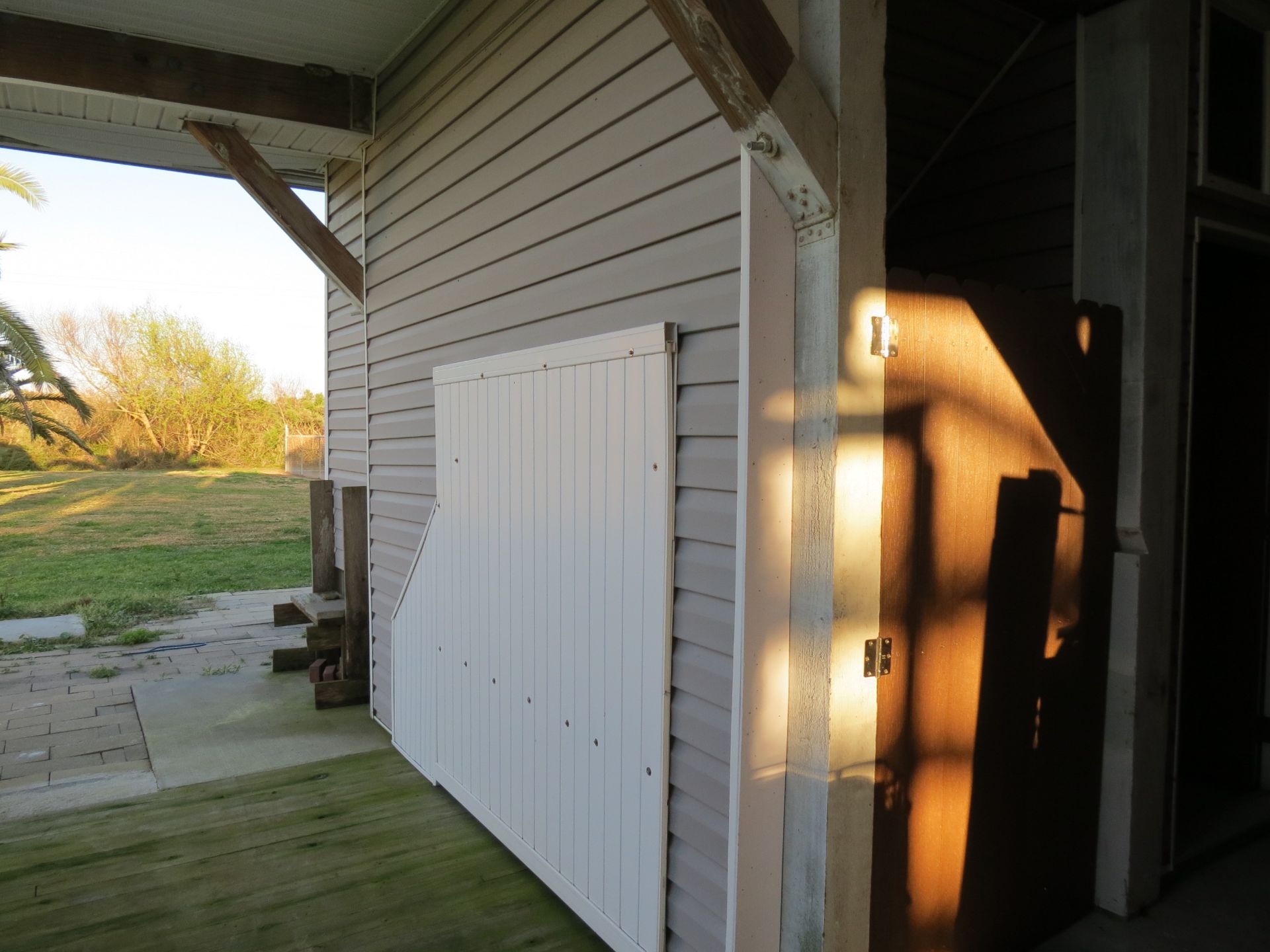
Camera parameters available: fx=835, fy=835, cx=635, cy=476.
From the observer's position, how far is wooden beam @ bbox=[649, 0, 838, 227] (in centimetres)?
164

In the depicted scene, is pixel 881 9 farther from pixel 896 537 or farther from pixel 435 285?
pixel 435 285

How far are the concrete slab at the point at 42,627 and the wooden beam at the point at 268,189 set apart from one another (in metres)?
4.41

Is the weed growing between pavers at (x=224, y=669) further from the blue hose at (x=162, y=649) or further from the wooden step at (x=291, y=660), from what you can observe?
the blue hose at (x=162, y=649)

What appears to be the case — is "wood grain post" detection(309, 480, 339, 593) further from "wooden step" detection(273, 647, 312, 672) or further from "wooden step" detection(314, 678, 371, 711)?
"wooden step" detection(314, 678, 371, 711)

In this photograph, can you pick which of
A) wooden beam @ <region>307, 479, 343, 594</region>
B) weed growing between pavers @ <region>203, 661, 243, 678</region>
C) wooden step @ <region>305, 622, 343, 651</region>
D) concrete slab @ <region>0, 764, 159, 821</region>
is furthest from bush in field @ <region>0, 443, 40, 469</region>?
concrete slab @ <region>0, 764, 159, 821</region>

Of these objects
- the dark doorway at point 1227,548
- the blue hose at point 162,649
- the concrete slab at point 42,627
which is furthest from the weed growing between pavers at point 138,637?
the dark doorway at point 1227,548

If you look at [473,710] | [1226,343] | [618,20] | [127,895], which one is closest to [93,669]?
[127,895]

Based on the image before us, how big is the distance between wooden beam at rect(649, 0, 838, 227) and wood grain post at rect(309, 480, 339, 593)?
4.65m

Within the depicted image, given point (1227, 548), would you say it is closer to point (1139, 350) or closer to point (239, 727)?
point (1139, 350)

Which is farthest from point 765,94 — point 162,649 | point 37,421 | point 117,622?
point 37,421

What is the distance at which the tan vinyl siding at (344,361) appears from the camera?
5203 millimetres

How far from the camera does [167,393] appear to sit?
18328 millimetres

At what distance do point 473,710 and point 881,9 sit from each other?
9.45 feet

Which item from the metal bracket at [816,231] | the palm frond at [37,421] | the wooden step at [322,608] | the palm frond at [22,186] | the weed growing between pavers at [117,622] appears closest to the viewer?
the metal bracket at [816,231]
